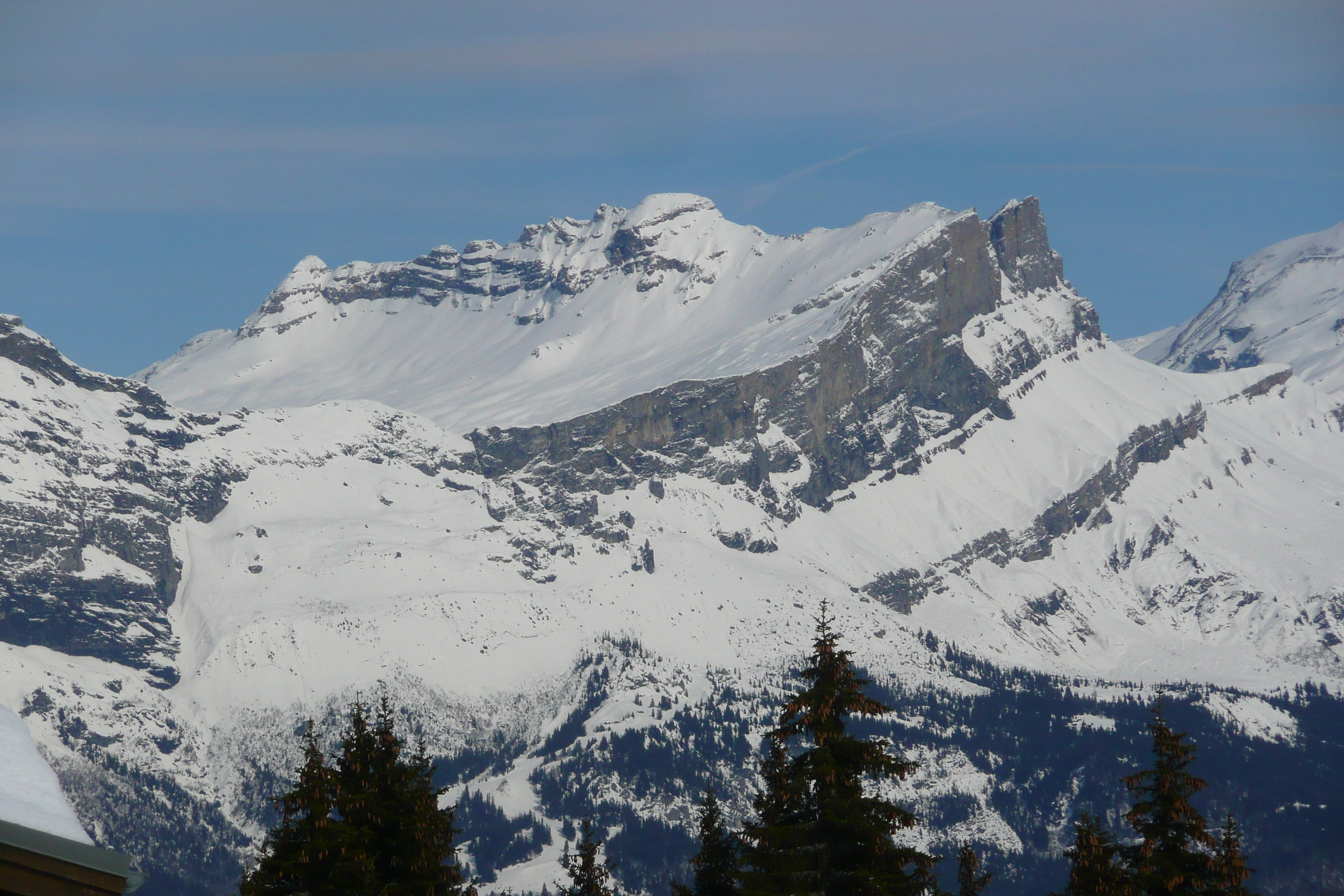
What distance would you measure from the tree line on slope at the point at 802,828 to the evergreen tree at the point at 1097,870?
A: 4.6 inches

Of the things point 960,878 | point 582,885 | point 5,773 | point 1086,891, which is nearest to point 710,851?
point 582,885

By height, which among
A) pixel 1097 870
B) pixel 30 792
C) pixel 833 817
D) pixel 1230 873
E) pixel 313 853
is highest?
pixel 30 792

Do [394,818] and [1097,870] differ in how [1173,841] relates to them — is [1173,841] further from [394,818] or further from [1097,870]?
[394,818]

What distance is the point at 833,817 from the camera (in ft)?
135

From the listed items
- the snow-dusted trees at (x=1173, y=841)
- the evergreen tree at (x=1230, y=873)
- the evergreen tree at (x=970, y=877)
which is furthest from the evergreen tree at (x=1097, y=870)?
the evergreen tree at (x=1230, y=873)

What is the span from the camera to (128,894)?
15.5 meters

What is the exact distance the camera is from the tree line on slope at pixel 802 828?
40844mm

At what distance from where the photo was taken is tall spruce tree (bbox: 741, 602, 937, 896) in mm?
40344

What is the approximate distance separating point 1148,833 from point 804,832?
52.9ft

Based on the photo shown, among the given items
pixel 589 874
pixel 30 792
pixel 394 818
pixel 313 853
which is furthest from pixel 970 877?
pixel 30 792

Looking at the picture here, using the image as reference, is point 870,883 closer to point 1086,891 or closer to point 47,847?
point 1086,891

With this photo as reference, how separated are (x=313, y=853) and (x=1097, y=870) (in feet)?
96.1

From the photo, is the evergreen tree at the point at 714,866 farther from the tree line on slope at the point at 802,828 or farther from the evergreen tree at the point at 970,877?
the evergreen tree at the point at 970,877

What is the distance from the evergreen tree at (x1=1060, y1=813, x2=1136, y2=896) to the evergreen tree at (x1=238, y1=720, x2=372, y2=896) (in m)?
24.9
